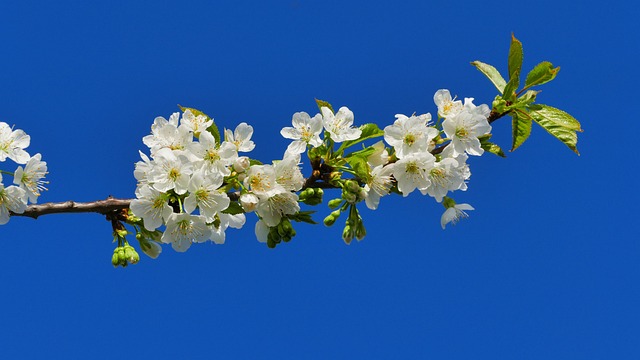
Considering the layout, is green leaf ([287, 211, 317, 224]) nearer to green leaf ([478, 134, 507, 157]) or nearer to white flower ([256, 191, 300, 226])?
white flower ([256, 191, 300, 226])

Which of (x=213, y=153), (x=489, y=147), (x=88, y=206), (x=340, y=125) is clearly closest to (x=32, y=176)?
(x=88, y=206)

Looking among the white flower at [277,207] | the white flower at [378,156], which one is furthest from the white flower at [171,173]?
the white flower at [378,156]

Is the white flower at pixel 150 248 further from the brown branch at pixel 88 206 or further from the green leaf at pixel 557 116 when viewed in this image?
the green leaf at pixel 557 116

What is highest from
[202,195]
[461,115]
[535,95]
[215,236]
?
[535,95]

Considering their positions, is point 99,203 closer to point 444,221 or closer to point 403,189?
point 403,189

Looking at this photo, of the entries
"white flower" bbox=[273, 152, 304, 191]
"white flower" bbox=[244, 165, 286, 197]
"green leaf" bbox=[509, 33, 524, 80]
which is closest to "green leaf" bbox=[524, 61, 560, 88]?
"green leaf" bbox=[509, 33, 524, 80]

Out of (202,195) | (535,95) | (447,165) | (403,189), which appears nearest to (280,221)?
(202,195)
